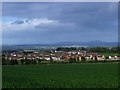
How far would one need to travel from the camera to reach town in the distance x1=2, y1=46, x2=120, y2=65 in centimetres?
2390

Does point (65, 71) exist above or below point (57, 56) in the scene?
below

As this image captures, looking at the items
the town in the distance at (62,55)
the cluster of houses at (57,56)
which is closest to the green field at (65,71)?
the town in the distance at (62,55)

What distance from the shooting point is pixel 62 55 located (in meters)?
28.0

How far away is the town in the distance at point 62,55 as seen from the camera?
2390 centimetres

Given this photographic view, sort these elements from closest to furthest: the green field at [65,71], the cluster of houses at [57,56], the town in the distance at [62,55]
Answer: the green field at [65,71] < the town in the distance at [62,55] < the cluster of houses at [57,56]

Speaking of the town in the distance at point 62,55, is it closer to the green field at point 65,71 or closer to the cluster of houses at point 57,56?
the cluster of houses at point 57,56

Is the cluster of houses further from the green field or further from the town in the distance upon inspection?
the green field

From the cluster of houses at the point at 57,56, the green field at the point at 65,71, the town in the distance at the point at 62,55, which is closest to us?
the green field at the point at 65,71

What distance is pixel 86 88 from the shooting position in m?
13.4

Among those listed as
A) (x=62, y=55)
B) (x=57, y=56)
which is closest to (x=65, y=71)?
(x=57, y=56)

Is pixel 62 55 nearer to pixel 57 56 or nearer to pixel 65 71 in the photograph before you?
pixel 57 56

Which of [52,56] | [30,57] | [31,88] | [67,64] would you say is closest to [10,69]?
[30,57]

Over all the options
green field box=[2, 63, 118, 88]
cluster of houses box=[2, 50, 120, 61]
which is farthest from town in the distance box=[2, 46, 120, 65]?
green field box=[2, 63, 118, 88]

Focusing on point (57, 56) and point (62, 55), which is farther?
point (62, 55)
